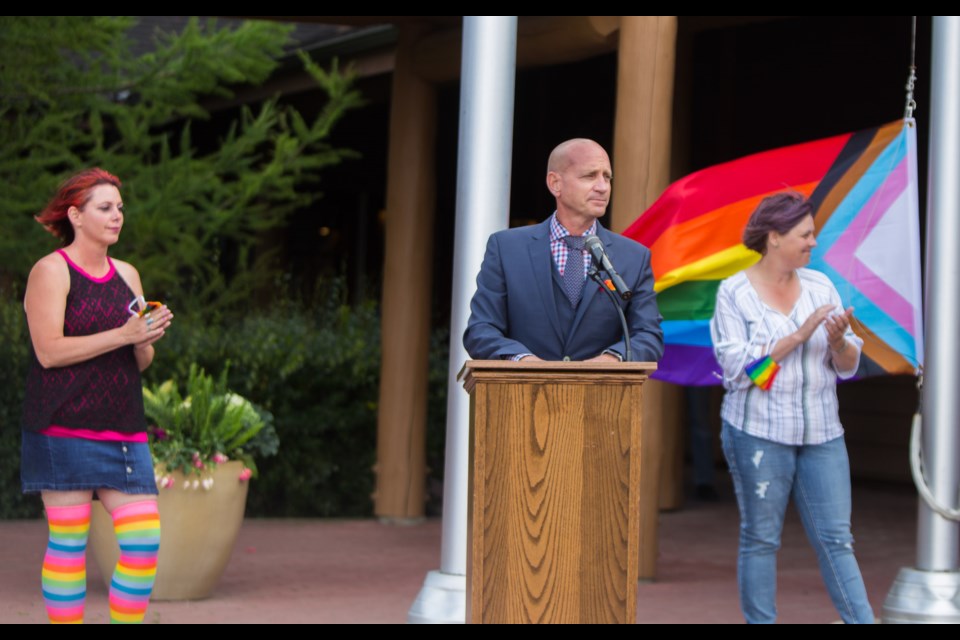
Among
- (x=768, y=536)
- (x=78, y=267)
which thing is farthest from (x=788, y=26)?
(x=78, y=267)

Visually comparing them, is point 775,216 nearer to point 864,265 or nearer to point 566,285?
point 864,265

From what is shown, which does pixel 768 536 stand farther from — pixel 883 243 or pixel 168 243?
pixel 168 243

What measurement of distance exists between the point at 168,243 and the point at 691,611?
188 inches

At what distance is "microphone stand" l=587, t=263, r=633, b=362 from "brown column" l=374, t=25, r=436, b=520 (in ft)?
18.0

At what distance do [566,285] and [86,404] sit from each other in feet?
5.90

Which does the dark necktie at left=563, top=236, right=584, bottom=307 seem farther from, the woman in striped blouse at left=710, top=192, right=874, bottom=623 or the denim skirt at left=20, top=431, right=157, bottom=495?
the denim skirt at left=20, top=431, right=157, bottom=495

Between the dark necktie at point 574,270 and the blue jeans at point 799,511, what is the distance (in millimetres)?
1308

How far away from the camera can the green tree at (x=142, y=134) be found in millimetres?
9297

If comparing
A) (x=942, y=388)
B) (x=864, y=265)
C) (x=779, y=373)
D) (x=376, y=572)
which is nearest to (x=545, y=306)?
(x=779, y=373)

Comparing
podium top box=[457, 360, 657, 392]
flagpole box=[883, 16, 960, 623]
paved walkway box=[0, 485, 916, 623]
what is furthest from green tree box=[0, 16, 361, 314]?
podium top box=[457, 360, 657, 392]

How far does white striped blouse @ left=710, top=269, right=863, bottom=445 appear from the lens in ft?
16.9

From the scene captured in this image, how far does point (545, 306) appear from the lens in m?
4.24

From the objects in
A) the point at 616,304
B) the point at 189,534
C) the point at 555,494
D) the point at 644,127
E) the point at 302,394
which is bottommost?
the point at 189,534

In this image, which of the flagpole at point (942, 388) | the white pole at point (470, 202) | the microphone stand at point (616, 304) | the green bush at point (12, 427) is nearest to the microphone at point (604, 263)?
the microphone stand at point (616, 304)
